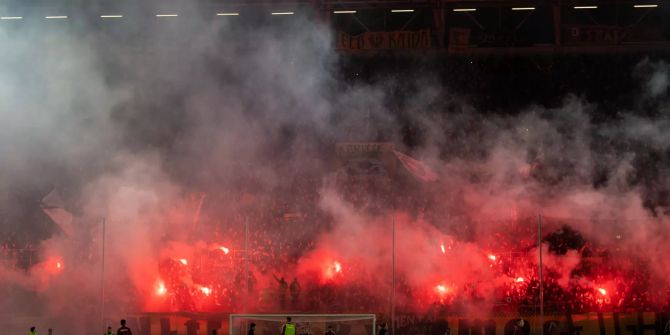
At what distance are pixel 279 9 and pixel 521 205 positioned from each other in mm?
8733

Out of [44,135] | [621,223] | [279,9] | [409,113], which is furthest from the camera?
[409,113]

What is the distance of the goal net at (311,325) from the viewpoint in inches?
561

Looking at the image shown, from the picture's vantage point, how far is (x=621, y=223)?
17.1 metres

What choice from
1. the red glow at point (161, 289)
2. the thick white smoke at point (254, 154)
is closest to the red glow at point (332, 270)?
the thick white smoke at point (254, 154)

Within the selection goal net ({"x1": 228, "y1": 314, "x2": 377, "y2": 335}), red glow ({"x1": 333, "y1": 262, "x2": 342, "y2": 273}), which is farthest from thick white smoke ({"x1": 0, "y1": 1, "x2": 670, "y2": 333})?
goal net ({"x1": 228, "y1": 314, "x2": 377, "y2": 335})

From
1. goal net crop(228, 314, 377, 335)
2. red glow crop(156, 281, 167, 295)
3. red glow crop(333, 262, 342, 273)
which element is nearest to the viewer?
goal net crop(228, 314, 377, 335)

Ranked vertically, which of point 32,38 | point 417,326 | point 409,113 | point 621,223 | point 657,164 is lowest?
point 417,326

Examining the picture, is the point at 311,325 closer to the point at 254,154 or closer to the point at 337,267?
the point at 337,267

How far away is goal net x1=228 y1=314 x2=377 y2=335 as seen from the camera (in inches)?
561

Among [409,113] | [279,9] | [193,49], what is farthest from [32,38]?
[409,113]

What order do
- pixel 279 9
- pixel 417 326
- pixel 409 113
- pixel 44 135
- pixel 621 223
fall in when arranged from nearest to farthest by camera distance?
1. pixel 417 326
2. pixel 621 223
3. pixel 279 9
4. pixel 44 135
5. pixel 409 113

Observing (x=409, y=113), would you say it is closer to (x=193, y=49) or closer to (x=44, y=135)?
(x=193, y=49)

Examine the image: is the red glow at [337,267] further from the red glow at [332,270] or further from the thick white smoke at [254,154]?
the thick white smoke at [254,154]

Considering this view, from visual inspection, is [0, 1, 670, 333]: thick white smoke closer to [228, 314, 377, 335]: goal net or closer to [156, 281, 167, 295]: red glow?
[156, 281, 167, 295]: red glow
